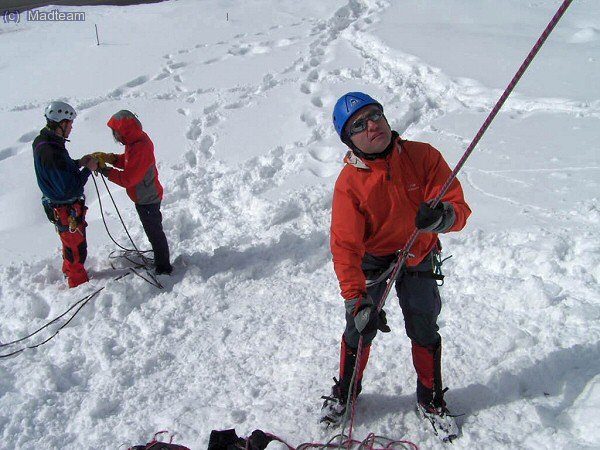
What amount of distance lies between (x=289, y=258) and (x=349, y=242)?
2.29 metres

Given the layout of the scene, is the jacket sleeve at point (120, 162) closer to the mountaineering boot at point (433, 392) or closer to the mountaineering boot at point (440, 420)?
the mountaineering boot at point (433, 392)

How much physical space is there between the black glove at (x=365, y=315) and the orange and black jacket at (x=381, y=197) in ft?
0.14

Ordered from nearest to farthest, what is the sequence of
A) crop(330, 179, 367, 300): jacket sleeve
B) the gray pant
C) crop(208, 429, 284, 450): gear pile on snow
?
1. crop(330, 179, 367, 300): jacket sleeve
2. crop(208, 429, 284, 450): gear pile on snow
3. the gray pant

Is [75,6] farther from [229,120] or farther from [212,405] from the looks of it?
[212,405]

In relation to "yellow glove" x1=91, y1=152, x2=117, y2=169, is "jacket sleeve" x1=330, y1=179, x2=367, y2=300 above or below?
above

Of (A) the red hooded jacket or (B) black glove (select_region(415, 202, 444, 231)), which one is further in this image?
(A) the red hooded jacket

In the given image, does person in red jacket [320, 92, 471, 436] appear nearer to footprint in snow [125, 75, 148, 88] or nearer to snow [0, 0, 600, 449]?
snow [0, 0, 600, 449]

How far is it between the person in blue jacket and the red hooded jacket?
296 mm

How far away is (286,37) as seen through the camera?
37.0 feet

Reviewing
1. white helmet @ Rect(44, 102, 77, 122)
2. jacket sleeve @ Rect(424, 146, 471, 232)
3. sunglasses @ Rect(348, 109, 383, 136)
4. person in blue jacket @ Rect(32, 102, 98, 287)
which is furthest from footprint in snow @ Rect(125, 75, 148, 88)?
jacket sleeve @ Rect(424, 146, 471, 232)

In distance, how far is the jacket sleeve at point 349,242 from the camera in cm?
253

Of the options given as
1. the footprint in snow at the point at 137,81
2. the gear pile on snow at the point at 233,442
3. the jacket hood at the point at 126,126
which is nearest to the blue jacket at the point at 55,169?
the jacket hood at the point at 126,126

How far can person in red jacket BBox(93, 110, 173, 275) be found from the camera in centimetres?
423

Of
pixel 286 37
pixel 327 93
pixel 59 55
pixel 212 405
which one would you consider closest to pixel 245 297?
pixel 212 405
